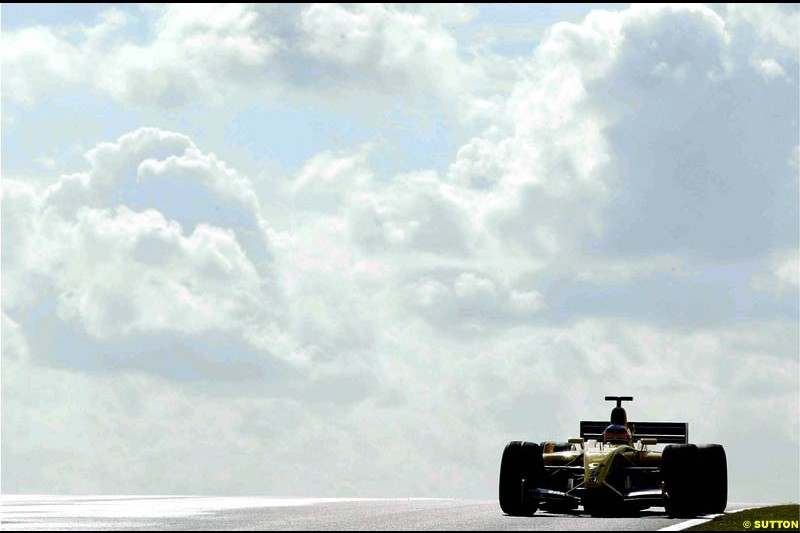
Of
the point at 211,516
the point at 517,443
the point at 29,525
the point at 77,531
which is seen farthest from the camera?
the point at 517,443

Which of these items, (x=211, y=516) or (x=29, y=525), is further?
(x=211, y=516)

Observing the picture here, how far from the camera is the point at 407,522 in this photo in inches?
1075

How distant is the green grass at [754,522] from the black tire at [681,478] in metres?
0.82

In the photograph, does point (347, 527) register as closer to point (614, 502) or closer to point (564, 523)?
point (564, 523)

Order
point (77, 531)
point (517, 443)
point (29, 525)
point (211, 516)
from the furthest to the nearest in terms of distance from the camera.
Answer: point (517, 443) < point (211, 516) < point (29, 525) < point (77, 531)

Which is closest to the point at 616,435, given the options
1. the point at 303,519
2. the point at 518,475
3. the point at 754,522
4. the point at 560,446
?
the point at 560,446

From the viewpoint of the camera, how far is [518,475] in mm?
32406

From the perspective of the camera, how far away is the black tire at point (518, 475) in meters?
32.2

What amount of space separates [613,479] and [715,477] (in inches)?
102

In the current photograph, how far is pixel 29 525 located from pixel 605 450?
47.7 feet

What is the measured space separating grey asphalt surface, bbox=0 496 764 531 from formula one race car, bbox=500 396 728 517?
44 centimetres

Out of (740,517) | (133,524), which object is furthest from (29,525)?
(740,517)

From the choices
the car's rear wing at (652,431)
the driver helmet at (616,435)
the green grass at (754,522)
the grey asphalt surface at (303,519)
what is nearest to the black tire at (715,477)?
the green grass at (754,522)

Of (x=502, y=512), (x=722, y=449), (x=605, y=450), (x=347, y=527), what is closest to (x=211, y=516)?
(x=347, y=527)
